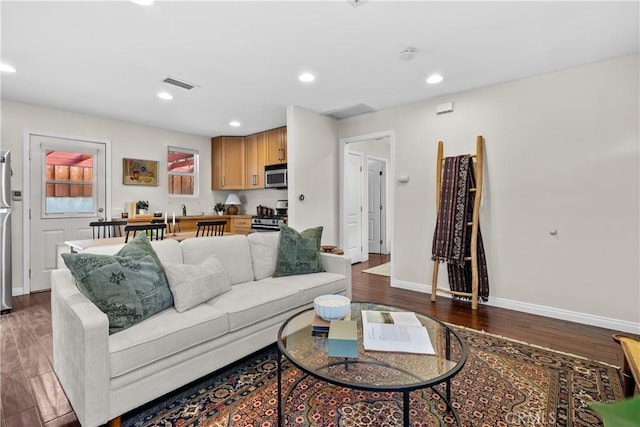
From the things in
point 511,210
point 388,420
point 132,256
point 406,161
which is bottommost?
point 388,420

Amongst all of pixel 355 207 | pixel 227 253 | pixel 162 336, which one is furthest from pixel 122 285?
pixel 355 207

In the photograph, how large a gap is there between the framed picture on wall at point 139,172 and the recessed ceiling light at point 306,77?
3157 millimetres

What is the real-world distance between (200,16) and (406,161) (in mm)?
2822

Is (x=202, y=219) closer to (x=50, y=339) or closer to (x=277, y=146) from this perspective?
(x=277, y=146)

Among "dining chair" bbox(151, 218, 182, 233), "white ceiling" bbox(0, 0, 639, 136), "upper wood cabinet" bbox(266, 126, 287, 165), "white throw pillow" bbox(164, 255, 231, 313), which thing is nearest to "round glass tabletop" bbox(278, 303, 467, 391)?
"white throw pillow" bbox(164, 255, 231, 313)

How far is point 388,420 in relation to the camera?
63.4 inches

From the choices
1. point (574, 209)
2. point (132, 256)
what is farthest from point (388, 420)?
point (574, 209)

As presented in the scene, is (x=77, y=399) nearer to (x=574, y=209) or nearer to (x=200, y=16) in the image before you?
(x=200, y=16)

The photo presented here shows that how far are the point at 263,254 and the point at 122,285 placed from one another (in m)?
1.27

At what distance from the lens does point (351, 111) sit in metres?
4.29

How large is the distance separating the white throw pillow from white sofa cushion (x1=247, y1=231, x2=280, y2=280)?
53 centimetres

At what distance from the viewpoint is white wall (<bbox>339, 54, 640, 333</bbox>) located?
8.97 ft

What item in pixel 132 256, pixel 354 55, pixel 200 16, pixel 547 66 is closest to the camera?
pixel 132 256

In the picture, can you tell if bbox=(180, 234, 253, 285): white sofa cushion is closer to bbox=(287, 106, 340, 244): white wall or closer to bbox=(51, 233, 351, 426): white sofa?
bbox=(51, 233, 351, 426): white sofa
